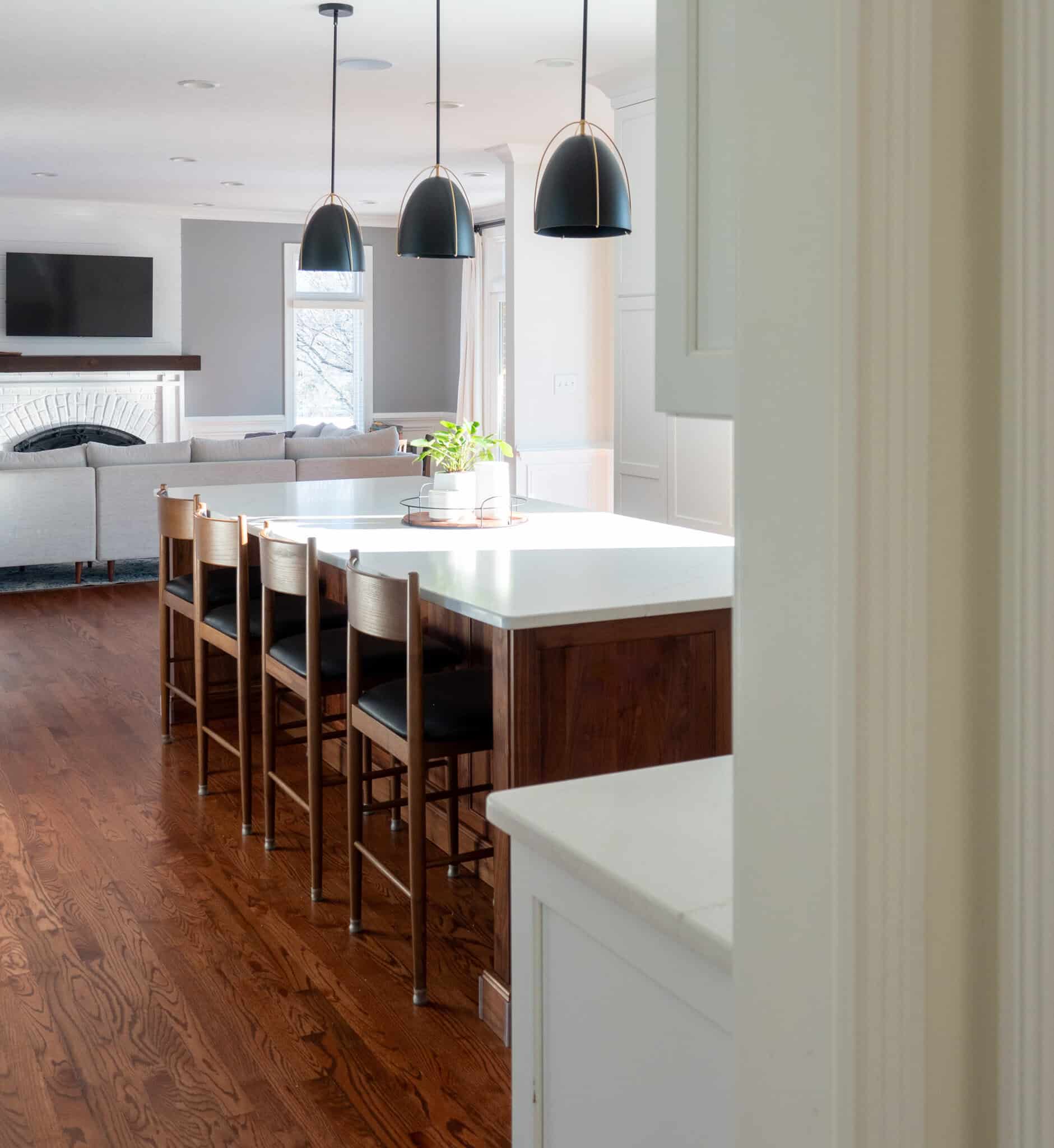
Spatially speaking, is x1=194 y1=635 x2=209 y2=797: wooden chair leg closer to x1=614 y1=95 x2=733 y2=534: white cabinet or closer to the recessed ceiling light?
x1=614 y1=95 x2=733 y2=534: white cabinet

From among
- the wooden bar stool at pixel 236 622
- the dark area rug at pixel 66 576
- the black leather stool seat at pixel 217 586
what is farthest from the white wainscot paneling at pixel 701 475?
the dark area rug at pixel 66 576

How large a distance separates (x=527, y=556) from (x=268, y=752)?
0.91m

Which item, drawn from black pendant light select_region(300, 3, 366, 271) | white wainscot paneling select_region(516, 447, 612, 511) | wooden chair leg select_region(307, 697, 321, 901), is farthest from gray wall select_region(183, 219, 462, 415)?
wooden chair leg select_region(307, 697, 321, 901)

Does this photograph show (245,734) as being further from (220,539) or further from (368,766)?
(220,539)

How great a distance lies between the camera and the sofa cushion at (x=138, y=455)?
7.61 m

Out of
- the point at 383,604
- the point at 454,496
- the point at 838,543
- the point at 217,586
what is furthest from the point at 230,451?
the point at 838,543

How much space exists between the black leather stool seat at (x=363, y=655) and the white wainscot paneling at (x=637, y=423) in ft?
10.4

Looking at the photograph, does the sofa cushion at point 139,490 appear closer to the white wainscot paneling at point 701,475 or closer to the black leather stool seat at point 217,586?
the white wainscot paneling at point 701,475

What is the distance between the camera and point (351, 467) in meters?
7.96

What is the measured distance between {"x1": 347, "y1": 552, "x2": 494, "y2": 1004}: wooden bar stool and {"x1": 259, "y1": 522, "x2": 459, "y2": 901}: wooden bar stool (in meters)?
0.19

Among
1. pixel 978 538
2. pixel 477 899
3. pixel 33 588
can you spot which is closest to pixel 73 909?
pixel 477 899

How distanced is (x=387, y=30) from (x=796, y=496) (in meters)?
4.99

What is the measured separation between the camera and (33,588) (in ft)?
25.7

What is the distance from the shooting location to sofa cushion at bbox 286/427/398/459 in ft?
26.0
